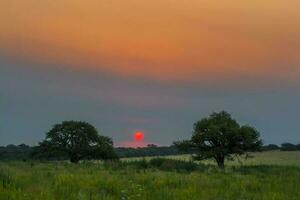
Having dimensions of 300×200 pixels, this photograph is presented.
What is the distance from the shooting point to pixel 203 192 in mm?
16594

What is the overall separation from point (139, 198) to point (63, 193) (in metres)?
2.09

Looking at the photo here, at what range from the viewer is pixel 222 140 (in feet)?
234

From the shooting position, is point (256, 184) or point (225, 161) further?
point (225, 161)

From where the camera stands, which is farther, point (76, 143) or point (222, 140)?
point (76, 143)

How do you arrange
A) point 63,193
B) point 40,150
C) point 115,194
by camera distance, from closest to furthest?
point 63,193 → point 115,194 → point 40,150

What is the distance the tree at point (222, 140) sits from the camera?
7112 centimetres

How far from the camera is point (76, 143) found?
8344 cm

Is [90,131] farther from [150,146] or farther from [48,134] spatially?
[150,146]

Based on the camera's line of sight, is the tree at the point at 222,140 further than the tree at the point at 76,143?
No

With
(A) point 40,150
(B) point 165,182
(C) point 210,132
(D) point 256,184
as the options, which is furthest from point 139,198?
(A) point 40,150

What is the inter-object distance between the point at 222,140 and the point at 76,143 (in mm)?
24838

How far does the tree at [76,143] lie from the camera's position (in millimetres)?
82250

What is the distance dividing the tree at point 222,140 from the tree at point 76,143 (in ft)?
54.6

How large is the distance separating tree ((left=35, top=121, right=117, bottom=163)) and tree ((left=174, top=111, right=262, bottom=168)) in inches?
656
